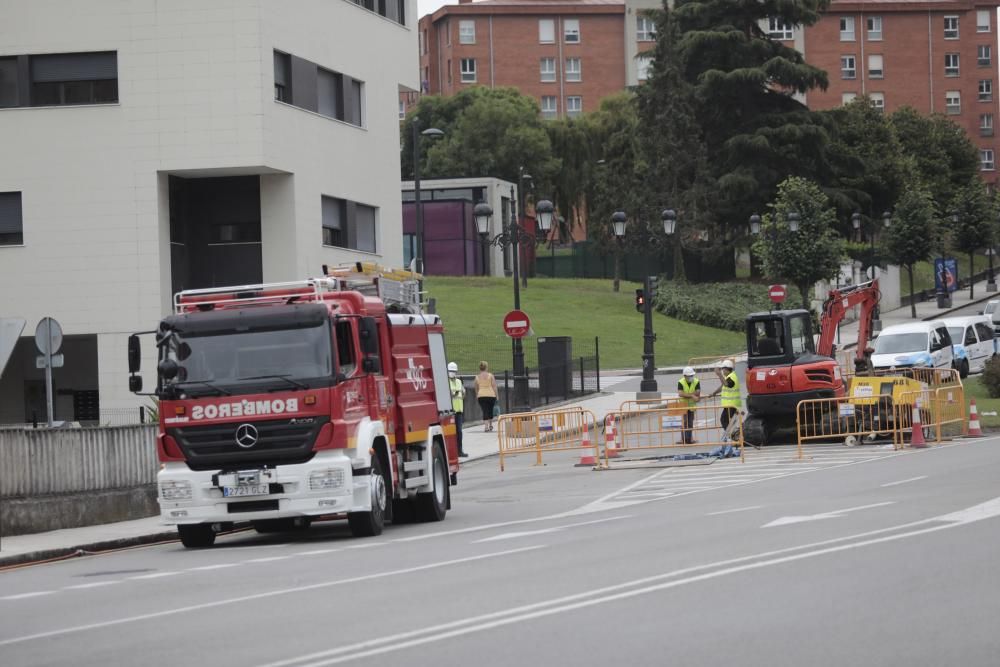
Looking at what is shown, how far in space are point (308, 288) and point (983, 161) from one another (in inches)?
4517

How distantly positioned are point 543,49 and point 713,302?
172 feet

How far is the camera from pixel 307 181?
4016cm

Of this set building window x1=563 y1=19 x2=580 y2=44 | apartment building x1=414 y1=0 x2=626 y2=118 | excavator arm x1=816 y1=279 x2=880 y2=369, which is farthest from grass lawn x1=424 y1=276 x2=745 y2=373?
building window x1=563 y1=19 x2=580 y2=44

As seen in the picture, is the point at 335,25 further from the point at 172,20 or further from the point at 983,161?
the point at 983,161

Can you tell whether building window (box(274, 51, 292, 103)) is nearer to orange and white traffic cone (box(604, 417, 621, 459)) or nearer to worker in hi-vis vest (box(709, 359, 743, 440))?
orange and white traffic cone (box(604, 417, 621, 459))

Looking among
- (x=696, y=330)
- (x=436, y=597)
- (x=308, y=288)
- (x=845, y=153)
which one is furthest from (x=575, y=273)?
(x=436, y=597)

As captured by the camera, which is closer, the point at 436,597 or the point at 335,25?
the point at 436,597

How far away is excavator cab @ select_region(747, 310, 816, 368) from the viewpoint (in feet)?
101

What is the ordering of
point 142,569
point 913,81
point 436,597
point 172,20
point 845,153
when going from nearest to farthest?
point 436,597 < point 142,569 < point 172,20 < point 845,153 < point 913,81

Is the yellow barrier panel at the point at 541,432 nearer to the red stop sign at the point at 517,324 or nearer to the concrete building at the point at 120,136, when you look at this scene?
the red stop sign at the point at 517,324

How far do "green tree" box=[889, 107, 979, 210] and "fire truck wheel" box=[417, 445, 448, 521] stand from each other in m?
89.1

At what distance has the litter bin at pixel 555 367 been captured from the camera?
45938 mm

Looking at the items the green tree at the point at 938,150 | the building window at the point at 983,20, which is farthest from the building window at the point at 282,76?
the building window at the point at 983,20

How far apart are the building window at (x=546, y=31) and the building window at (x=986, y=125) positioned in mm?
35394
